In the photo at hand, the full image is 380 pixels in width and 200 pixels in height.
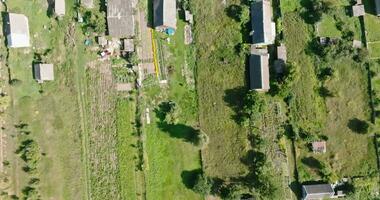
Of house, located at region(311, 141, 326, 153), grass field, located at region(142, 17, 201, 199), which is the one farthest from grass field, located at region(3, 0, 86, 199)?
house, located at region(311, 141, 326, 153)

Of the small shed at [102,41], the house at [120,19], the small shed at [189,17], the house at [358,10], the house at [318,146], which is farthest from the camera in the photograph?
the house at [358,10]

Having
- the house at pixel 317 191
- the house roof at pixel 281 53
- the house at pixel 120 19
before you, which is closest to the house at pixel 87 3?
the house at pixel 120 19

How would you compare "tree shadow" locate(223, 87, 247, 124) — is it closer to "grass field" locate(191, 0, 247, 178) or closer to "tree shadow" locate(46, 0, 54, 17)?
"grass field" locate(191, 0, 247, 178)

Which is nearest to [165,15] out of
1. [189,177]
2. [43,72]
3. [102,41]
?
[102,41]

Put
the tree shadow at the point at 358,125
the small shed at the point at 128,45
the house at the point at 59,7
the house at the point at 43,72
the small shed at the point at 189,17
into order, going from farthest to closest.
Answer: the tree shadow at the point at 358,125 → the small shed at the point at 189,17 → the small shed at the point at 128,45 → the house at the point at 59,7 → the house at the point at 43,72

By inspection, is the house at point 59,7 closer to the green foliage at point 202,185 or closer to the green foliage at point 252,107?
the green foliage at point 252,107

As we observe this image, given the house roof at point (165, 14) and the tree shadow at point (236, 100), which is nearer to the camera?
the house roof at point (165, 14)

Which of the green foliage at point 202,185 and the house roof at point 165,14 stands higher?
the house roof at point 165,14

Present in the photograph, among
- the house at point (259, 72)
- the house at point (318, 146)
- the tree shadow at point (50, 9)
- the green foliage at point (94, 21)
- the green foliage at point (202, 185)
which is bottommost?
the green foliage at point (202, 185)

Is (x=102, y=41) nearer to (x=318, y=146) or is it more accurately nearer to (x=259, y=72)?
(x=259, y=72)
